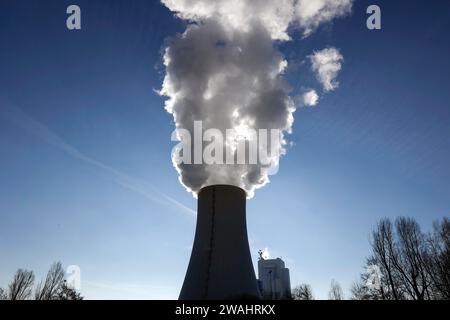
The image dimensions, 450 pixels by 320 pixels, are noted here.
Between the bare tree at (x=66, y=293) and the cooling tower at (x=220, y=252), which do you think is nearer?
the cooling tower at (x=220, y=252)

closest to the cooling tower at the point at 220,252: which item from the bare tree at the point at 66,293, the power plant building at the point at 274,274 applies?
the bare tree at the point at 66,293

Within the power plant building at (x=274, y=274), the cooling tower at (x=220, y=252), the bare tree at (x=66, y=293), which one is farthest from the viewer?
the power plant building at (x=274, y=274)

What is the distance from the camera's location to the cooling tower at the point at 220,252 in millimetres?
9516

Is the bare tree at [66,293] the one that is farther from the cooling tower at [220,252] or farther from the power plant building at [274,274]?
the power plant building at [274,274]

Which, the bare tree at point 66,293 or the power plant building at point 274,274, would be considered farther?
the power plant building at point 274,274

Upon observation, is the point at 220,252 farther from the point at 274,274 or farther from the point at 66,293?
the point at 274,274

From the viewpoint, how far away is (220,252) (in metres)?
9.88

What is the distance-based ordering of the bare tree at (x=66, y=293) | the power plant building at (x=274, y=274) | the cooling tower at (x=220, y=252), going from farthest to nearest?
the power plant building at (x=274, y=274)
the bare tree at (x=66, y=293)
the cooling tower at (x=220, y=252)

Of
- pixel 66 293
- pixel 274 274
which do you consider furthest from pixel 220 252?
pixel 274 274

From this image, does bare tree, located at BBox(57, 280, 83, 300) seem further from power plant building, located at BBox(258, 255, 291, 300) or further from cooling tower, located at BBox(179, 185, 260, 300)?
power plant building, located at BBox(258, 255, 291, 300)
